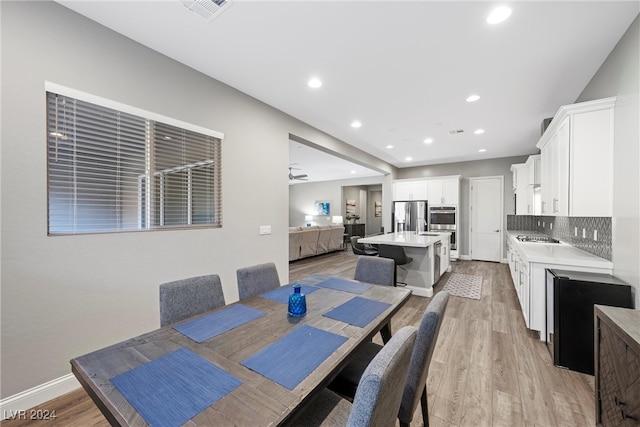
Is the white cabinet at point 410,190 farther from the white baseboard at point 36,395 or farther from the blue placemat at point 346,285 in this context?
the white baseboard at point 36,395

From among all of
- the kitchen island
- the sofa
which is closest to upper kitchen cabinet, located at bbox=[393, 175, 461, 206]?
the sofa

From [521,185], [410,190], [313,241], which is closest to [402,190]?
[410,190]

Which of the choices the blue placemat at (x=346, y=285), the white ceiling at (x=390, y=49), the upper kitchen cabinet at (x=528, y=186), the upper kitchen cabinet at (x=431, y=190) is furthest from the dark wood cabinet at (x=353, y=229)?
the blue placemat at (x=346, y=285)

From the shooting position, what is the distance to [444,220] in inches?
275

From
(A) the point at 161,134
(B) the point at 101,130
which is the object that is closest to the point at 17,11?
(B) the point at 101,130

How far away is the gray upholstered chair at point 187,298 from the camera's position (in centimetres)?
163

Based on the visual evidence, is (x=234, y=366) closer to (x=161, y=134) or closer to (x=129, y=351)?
(x=129, y=351)

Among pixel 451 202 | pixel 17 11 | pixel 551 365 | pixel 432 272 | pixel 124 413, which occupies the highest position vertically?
pixel 17 11

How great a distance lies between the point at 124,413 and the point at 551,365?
3.18 m

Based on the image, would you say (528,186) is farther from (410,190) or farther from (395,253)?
(395,253)

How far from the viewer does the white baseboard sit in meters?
1.67

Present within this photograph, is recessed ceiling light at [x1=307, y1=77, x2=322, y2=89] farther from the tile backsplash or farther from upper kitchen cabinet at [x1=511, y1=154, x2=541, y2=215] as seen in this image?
upper kitchen cabinet at [x1=511, y1=154, x2=541, y2=215]

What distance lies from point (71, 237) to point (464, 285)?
17.9 ft

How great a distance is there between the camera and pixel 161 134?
244 centimetres
